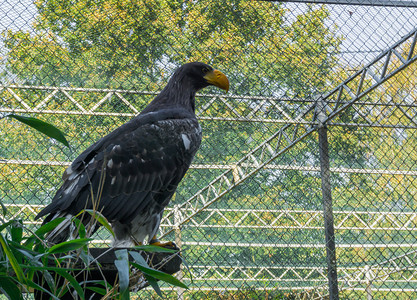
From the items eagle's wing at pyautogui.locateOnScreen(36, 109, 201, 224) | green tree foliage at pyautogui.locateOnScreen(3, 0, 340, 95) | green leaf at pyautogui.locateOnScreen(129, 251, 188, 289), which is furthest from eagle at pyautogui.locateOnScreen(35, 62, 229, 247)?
green tree foliage at pyautogui.locateOnScreen(3, 0, 340, 95)

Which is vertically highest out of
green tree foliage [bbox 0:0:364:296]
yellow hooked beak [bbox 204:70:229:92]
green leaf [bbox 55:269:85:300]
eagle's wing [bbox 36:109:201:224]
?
green tree foliage [bbox 0:0:364:296]

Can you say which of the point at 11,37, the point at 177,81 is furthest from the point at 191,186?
the point at 177,81

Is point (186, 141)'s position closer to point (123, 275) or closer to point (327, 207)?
point (123, 275)

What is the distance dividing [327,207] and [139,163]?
7.62ft

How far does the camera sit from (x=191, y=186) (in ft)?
19.4

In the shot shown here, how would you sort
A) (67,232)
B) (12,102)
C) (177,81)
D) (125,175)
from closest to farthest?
(67,232)
(125,175)
(177,81)
(12,102)

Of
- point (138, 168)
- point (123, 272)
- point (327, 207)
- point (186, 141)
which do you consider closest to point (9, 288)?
point (123, 272)

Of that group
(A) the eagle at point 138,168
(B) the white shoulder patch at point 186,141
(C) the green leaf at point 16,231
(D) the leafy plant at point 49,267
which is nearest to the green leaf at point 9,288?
(D) the leafy plant at point 49,267

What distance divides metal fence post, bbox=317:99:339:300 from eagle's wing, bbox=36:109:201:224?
204 cm

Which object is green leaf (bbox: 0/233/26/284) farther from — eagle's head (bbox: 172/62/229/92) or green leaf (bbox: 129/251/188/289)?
eagle's head (bbox: 172/62/229/92)

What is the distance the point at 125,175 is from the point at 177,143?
0.24m

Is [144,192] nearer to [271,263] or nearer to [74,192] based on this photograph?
[74,192]

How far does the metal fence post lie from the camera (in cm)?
357

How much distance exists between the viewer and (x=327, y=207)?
385 cm
